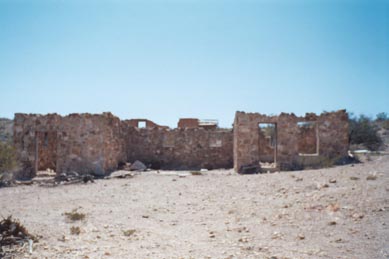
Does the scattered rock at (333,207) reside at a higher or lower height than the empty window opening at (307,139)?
lower

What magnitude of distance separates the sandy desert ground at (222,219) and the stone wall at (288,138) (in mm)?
4270

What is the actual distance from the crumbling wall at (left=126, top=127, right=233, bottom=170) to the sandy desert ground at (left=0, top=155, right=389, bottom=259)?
8571 mm

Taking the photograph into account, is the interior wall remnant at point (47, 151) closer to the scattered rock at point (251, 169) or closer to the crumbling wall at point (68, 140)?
the crumbling wall at point (68, 140)

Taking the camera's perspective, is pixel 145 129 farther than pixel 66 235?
Yes

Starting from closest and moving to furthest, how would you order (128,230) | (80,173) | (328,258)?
(328,258) → (128,230) → (80,173)

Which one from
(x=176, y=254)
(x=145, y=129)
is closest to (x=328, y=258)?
(x=176, y=254)

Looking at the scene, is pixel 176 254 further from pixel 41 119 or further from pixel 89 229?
pixel 41 119

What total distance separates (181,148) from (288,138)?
6740 mm

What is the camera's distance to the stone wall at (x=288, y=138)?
14742 millimetres

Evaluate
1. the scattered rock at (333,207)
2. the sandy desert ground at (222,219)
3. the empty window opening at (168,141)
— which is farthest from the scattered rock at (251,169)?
the scattered rock at (333,207)

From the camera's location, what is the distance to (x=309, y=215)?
6.08 meters

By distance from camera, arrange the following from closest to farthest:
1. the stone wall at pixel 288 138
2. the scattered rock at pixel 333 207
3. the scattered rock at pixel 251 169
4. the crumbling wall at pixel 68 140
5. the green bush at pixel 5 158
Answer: the scattered rock at pixel 333 207, the green bush at pixel 5 158, the crumbling wall at pixel 68 140, the scattered rock at pixel 251 169, the stone wall at pixel 288 138

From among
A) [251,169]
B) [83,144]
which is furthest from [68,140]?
[251,169]

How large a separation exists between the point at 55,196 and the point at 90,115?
565cm
